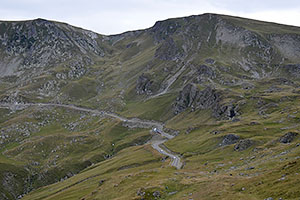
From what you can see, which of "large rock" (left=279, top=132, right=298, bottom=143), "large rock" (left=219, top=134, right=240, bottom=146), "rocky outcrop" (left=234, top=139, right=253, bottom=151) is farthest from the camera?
"large rock" (left=219, top=134, right=240, bottom=146)

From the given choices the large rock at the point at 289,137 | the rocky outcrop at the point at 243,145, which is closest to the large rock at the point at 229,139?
the rocky outcrop at the point at 243,145

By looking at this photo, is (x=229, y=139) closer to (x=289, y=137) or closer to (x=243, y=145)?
(x=243, y=145)

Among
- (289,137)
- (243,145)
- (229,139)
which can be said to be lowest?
(229,139)

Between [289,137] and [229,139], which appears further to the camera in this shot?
[229,139]

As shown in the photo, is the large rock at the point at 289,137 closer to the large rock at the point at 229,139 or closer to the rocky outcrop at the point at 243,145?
the rocky outcrop at the point at 243,145

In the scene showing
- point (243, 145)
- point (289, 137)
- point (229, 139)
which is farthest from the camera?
point (229, 139)

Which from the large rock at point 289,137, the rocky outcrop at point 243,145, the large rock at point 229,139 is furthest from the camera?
the large rock at point 229,139

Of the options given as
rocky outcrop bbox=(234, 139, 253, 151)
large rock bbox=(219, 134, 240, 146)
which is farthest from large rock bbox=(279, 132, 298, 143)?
large rock bbox=(219, 134, 240, 146)

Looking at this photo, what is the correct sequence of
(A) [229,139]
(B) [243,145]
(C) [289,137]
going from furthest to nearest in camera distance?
Answer: (A) [229,139], (B) [243,145], (C) [289,137]

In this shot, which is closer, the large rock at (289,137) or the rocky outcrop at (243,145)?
the large rock at (289,137)

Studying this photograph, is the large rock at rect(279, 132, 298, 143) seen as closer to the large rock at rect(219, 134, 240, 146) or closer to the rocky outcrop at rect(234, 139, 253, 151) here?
the rocky outcrop at rect(234, 139, 253, 151)

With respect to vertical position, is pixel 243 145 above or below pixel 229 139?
above

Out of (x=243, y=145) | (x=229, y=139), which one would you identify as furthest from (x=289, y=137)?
(x=229, y=139)

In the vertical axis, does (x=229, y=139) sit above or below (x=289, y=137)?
below
